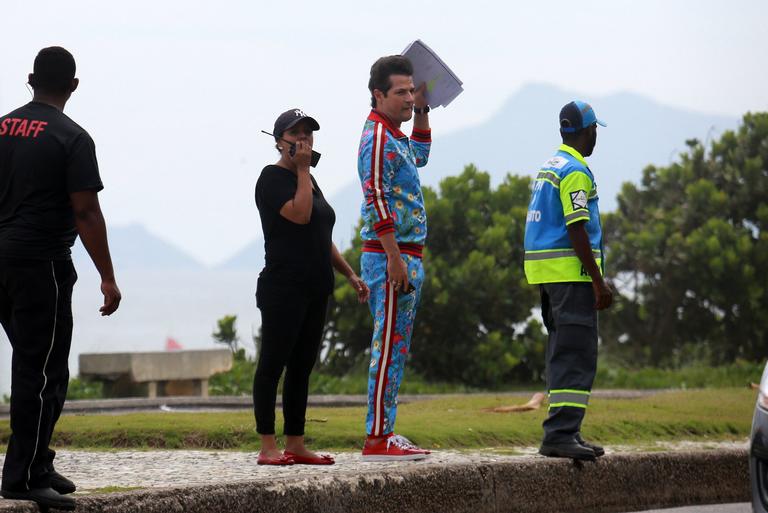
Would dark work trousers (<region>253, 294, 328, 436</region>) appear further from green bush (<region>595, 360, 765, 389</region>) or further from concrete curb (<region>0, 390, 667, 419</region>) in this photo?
green bush (<region>595, 360, 765, 389</region>)

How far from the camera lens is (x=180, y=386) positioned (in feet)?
53.3

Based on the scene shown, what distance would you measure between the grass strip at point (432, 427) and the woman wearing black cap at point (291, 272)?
3.60 ft

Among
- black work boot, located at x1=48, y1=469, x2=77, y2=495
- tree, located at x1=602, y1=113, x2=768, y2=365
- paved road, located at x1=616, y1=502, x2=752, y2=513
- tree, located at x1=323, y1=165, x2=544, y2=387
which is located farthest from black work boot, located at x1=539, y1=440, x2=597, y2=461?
tree, located at x1=602, y1=113, x2=768, y2=365

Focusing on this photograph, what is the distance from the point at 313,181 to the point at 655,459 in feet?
8.36

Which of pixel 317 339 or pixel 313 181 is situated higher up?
pixel 313 181

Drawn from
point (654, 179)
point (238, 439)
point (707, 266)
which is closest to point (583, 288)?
point (238, 439)

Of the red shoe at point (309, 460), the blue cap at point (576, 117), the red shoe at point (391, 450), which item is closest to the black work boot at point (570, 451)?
the red shoe at point (391, 450)

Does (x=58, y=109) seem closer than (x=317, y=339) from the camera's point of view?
Yes

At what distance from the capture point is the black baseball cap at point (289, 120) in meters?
6.93

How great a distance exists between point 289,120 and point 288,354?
46.3 inches

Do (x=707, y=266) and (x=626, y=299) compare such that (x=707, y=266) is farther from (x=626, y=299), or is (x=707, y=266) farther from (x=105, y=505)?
(x=105, y=505)

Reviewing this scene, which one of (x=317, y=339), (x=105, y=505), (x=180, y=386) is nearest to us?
(x=105, y=505)

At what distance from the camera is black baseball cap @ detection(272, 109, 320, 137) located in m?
6.93

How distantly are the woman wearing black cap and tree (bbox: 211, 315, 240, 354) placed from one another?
10750 mm
